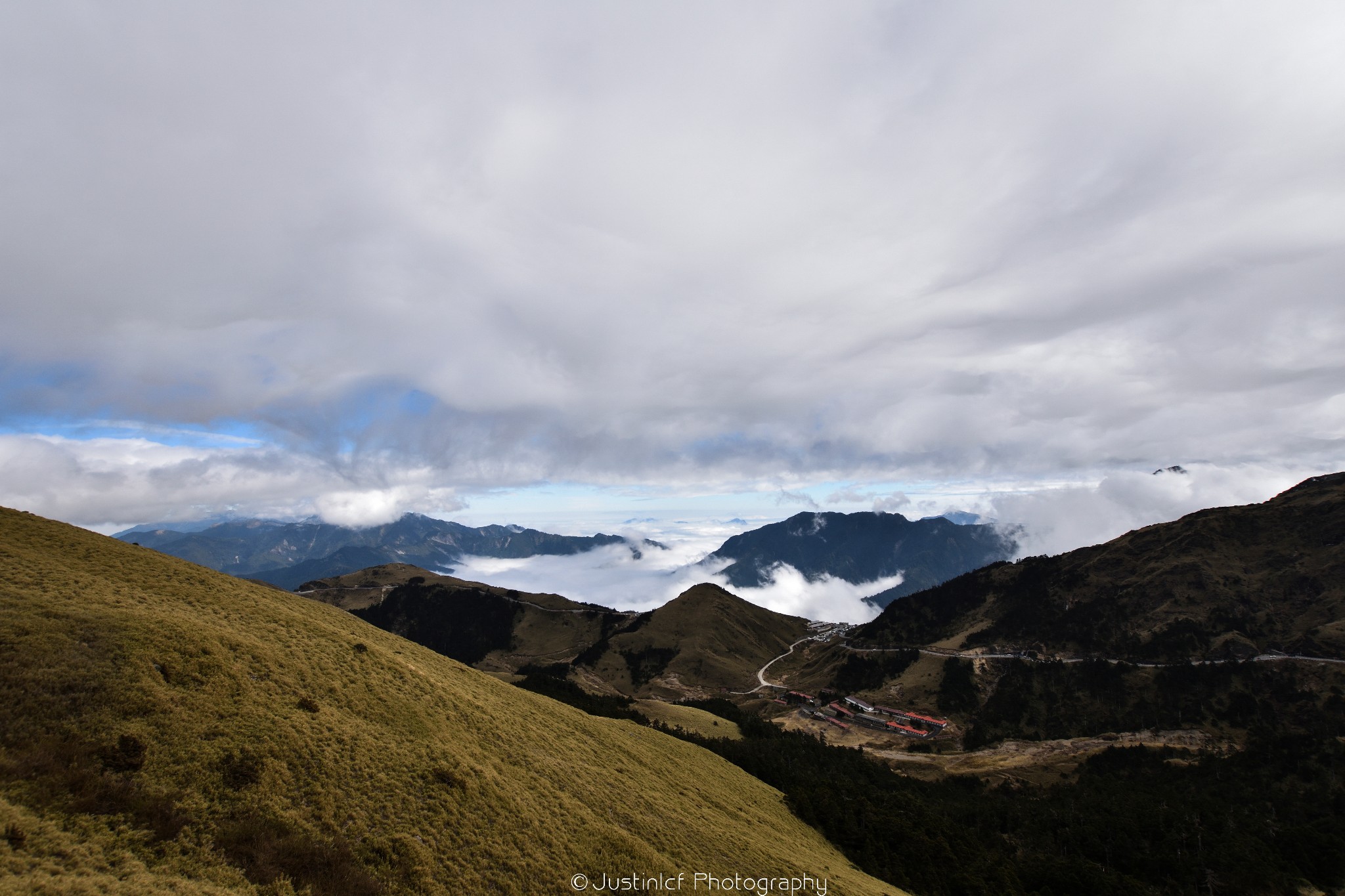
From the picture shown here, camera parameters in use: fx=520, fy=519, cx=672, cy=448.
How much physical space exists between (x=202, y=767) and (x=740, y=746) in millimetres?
103187

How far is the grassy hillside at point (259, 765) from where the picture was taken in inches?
935

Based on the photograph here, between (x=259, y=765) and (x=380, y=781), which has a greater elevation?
(x=259, y=765)

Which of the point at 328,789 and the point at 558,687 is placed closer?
the point at 328,789

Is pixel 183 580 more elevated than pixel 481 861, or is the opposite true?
pixel 183 580

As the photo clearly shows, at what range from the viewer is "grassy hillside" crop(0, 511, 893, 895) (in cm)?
2375

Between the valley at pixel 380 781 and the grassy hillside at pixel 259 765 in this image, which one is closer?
the grassy hillside at pixel 259 765

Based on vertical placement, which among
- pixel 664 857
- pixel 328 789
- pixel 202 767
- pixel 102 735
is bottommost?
pixel 664 857

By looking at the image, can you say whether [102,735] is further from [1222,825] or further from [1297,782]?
[1297,782]

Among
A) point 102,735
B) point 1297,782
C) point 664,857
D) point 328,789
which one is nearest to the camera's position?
point 102,735

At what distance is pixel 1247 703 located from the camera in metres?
163

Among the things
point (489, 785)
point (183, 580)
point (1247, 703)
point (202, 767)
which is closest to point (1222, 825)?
point (1247, 703)

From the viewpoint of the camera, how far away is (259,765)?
2986 cm

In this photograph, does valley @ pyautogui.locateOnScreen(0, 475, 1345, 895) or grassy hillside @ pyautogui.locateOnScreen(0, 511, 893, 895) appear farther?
valley @ pyautogui.locateOnScreen(0, 475, 1345, 895)

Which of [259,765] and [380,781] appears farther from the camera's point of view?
[380,781]
